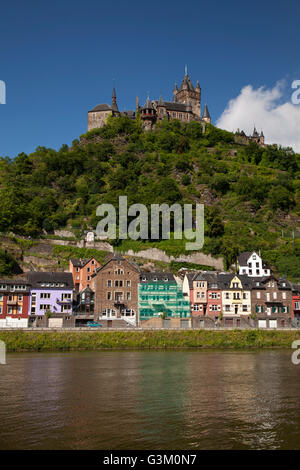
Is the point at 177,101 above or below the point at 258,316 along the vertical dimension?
above

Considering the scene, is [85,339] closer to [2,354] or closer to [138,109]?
[2,354]

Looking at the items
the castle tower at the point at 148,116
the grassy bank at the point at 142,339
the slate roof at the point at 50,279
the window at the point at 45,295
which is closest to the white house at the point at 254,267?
the grassy bank at the point at 142,339

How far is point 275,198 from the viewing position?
310 feet

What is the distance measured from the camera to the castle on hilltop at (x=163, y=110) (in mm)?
123062

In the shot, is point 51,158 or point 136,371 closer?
point 136,371

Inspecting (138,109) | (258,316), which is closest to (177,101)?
(138,109)

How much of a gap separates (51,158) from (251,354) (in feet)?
247

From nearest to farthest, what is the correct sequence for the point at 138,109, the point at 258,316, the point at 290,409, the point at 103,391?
the point at 290,409 → the point at 103,391 → the point at 258,316 → the point at 138,109

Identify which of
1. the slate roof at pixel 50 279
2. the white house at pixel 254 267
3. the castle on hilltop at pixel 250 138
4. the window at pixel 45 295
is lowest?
the window at pixel 45 295

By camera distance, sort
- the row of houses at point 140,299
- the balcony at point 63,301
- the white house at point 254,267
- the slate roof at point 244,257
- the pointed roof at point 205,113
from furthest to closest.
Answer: the pointed roof at point 205,113 < the slate roof at point 244,257 < the white house at point 254,267 < the balcony at point 63,301 < the row of houses at point 140,299

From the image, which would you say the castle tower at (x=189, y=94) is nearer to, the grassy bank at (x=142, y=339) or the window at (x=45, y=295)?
the window at (x=45, y=295)

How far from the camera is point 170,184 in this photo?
89312 mm

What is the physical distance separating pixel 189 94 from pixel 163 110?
622 inches

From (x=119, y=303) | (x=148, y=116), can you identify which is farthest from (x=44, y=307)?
(x=148, y=116)
